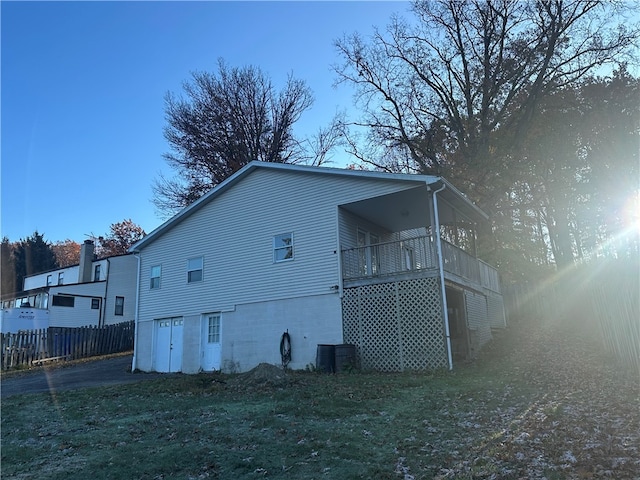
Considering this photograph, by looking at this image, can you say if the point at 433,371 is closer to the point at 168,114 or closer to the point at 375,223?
the point at 375,223

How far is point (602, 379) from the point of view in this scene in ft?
32.3

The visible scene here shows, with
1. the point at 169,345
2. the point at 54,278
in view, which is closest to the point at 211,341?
the point at 169,345

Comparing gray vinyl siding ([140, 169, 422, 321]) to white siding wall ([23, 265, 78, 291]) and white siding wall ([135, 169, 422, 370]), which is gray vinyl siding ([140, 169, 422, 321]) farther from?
white siding wall ([23, 265, 78, 291])

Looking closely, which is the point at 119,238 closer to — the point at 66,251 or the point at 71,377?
the point at 66,251

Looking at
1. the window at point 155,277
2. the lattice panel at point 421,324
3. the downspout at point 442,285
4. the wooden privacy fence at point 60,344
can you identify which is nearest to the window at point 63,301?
the wooden privacy fence at point 60,344

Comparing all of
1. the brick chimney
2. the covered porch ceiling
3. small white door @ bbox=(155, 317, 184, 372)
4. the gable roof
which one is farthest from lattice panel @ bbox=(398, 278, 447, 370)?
the brick chimney

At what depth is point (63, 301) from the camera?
97.5 ft

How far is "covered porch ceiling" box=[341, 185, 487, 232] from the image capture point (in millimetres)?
15109

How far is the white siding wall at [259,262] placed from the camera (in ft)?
51.2

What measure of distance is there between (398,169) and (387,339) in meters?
15.0

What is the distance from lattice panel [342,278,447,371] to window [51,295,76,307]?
21.7 metres

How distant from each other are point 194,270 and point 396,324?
8.61 meters

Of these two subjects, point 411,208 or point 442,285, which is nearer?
point 442,285

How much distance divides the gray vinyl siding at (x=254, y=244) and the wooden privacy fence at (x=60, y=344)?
228 inches
